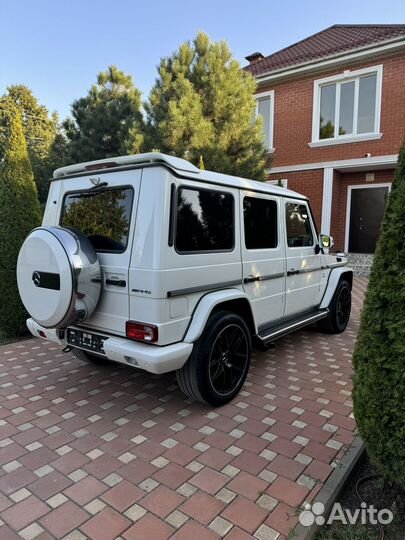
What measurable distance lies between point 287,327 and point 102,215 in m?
2.44

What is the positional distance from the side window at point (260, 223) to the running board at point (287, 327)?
3.09 feet

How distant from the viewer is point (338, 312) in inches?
217

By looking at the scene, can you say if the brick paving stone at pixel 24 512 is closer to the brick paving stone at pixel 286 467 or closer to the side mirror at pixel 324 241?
the brick paving stone at pixel 286 467

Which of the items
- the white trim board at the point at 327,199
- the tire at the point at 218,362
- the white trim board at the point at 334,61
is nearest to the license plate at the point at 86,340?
the tire at the point at 218,362

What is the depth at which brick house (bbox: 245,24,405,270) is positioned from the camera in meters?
10.1

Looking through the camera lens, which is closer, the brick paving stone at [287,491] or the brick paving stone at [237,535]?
the brick paving stone at [237,535]

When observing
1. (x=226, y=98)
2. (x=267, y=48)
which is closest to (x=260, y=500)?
(x=226, y=98)

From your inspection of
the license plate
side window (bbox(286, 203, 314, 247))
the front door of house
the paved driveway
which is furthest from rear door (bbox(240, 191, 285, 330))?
the front door of house

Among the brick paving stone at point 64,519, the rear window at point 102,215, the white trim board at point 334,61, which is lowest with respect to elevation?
the brick paving stone at point 64,519

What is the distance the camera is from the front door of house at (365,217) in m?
11.4

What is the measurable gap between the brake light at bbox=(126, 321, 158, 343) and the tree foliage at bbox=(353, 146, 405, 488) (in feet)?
4.75

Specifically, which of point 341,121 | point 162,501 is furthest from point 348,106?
point 162,501

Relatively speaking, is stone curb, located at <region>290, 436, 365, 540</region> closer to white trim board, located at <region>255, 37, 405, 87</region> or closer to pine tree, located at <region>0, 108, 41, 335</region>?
pine tree, located at <region>0, 108, 41, 335</region>

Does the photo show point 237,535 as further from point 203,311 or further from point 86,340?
point 86,340
